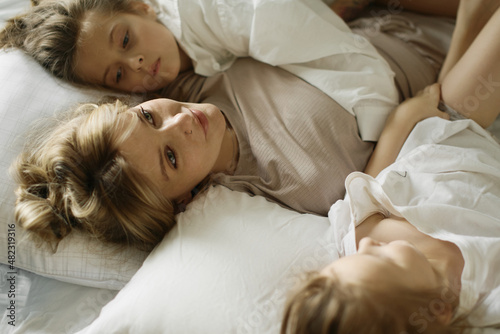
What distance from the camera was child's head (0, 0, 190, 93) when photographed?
1.17 metres

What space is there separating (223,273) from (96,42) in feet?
2.53

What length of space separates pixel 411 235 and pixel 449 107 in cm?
46

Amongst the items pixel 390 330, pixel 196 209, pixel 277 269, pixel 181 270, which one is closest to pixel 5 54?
pixel 196 209

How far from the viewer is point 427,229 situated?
0.82m

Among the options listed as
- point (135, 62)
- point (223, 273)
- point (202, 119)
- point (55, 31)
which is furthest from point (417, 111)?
point (55, 31)

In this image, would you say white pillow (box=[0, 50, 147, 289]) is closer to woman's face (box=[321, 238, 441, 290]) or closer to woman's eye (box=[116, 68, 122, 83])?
woman's eye (box=[116, 68, 122, 83])

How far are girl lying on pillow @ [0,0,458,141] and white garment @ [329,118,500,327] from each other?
0.19 metres

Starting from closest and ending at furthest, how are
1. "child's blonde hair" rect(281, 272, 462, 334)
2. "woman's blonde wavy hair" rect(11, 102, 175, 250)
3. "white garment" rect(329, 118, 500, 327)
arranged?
"child's blonde hair" rect(281, 272, 462, 334) < "white garment" rect(329, 118, 500, 327) < "woman's blonde wavy hair" rect(11, 102, 175, 250)

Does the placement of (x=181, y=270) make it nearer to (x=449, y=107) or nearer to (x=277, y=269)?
(x=277, y=269)

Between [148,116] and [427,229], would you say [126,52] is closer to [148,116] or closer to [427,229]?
[148,116]

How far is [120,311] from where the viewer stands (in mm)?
811

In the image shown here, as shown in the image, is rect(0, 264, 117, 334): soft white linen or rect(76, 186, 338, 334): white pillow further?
rect(0, 264, 117, 334): soft white linen

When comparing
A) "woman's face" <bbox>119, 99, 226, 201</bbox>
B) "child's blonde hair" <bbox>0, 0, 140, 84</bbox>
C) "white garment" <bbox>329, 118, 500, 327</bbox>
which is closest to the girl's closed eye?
"woman's face" <bbox>119, 99, 226, 201</bbox>

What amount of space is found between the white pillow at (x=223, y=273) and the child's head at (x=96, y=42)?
52 centimetres
